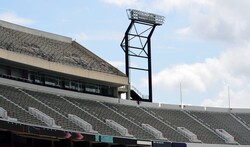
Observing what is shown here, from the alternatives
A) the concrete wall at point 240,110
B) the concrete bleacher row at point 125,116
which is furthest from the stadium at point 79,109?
the concrete wall at point 240,110

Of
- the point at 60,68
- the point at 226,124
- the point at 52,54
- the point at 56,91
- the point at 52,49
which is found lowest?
the point at 226,124

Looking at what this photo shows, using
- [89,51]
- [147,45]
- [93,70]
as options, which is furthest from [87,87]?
[147,45]

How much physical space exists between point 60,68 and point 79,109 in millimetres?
3432

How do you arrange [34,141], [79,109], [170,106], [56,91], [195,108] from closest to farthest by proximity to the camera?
[34,141] < [79,109] < [56,91] < [170,106] < [195,108]

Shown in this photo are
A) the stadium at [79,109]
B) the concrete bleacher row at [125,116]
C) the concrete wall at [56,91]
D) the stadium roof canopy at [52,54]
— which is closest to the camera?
the stadium at [79,109]

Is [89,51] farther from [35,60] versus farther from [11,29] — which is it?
[35,60]

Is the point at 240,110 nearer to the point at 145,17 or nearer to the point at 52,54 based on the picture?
the point at 145,17

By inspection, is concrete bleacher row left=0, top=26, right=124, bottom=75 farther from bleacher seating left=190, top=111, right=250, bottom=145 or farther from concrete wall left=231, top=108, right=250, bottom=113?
concrete wall left=231, top=108, right=250, bottom=113

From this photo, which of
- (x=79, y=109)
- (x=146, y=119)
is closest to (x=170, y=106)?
(x=146, y=119)

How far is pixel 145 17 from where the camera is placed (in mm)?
59531

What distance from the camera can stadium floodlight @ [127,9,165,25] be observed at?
58500 millimetres

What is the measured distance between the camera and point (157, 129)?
161 feet

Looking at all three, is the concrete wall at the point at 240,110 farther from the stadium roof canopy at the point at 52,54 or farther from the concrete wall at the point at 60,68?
the concrete wall at the point at 60,68

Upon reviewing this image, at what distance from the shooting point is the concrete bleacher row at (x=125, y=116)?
1597 inches
